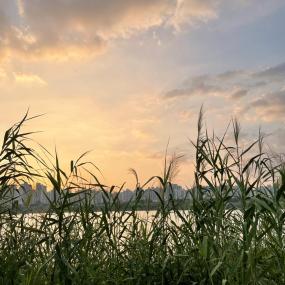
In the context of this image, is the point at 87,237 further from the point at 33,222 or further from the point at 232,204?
the point at 33,222

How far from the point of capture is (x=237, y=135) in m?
5.54

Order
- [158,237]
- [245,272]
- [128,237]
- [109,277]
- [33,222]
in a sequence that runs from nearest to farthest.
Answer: [245,272]
[109,277]
[158,237]
[128,237]
[33,222]

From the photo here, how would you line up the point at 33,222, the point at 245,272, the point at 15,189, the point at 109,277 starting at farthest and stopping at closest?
the point at 33,222 < the point at 15,189 < the point at 109,277 < the point at 245,272

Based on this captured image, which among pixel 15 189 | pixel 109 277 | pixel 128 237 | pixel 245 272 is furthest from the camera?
pixel 15 189

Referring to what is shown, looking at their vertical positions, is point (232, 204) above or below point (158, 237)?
above

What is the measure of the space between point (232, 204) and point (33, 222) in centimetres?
307

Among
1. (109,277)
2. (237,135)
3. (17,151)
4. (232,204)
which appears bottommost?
(109,277)

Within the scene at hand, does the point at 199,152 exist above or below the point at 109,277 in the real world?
above

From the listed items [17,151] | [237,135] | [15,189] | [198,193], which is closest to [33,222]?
[15,189]

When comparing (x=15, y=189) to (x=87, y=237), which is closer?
(x=87, y=237)

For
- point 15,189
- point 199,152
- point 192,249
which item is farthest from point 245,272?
point 15,189

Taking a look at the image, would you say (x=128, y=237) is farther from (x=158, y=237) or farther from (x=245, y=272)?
(x=245, y=272)

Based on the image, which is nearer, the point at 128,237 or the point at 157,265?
the point at 157,265

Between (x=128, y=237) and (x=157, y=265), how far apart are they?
69 centimetres
